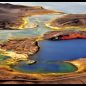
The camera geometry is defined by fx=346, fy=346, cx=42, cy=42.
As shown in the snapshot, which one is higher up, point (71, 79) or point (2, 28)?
point (2, 28)

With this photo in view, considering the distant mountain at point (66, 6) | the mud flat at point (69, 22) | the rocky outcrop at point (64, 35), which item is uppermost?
the distant mountain at point (66, 6)

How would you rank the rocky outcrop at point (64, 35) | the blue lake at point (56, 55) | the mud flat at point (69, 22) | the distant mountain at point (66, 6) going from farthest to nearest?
the mud flat at point (69, 22) < the distant mountain at point (66, 6) < the rocky outcrop at point (64, 35) < the blue lake at point (56, 55)

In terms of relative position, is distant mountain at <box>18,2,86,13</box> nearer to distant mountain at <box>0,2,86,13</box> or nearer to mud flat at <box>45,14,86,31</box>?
distant mountain at <box>0,2,86,13</box>

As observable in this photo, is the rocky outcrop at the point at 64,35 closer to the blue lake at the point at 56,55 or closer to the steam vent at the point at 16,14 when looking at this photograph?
the blue lake at the point at 56,55

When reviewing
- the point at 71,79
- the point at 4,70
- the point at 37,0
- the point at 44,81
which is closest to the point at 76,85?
the point at 71,79

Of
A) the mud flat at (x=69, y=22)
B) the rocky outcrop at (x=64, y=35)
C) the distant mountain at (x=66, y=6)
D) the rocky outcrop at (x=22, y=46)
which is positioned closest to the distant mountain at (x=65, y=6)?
the distant mountain at (x=66, y=6)

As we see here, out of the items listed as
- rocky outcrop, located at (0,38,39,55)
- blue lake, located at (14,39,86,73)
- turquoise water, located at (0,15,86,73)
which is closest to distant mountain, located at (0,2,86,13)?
turquoise water, located at (0,15,86,73)

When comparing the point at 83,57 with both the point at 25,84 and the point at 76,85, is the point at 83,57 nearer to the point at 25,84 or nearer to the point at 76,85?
the point at 76,85

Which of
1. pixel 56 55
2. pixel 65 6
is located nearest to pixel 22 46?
pixel 56 55
